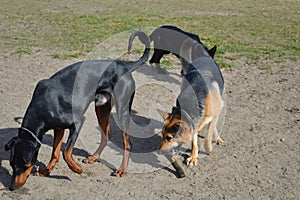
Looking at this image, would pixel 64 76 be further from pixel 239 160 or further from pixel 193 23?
pixel 193 23

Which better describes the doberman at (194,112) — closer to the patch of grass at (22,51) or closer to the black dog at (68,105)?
the black dog at (68,105)

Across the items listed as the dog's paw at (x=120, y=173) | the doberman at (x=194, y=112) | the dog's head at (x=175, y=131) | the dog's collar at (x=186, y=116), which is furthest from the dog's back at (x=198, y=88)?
the dog's paw at (x=120, y=173)

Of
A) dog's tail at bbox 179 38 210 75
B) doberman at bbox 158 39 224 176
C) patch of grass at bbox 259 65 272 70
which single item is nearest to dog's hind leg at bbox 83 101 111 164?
doberman at bbox 158 39 224 176

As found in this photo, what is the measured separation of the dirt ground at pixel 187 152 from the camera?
16.1 feet

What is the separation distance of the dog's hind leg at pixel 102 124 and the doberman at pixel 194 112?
69 cm

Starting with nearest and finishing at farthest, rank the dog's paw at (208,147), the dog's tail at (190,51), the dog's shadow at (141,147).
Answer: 1. the dog's shadow at (141,147)
2. the dog's paw at (208,147)
3. the dog's tail at (190,51)

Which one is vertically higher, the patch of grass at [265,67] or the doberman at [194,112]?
the doberman at [194,112]

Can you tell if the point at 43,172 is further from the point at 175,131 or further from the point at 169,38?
the point at 169,38

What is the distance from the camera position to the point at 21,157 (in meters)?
4.46

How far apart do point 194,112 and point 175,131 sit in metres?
0.41

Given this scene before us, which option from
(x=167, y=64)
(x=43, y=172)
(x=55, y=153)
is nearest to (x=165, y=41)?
(x=167, y=64)

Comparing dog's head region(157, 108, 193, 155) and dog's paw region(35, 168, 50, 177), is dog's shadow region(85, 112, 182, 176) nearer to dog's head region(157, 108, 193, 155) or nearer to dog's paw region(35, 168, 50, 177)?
dog's head region(157, 108, 193, 155)

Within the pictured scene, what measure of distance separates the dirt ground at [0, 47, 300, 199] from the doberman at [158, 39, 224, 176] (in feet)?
0.98

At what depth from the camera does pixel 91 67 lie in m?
4.99
